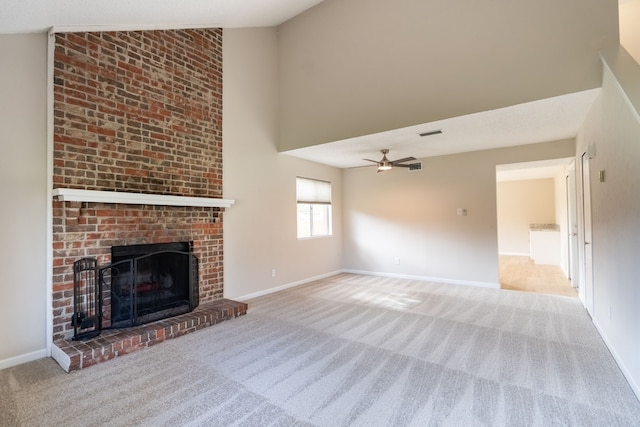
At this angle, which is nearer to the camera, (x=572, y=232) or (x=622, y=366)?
(x=622, y=366)

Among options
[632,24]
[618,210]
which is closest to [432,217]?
[618,210]

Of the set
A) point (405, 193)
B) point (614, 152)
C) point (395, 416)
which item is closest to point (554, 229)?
point (405, 193)

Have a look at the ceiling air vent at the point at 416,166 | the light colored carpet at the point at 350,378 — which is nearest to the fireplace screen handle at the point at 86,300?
the light colored carpet at the point at 350,378

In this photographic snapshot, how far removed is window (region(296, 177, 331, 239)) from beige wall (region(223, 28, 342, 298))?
30 cm

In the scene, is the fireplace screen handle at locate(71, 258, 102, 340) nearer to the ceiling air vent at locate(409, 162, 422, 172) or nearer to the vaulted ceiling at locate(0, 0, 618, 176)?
the vaulted ceiling at locate(0, 0, 618, 176)

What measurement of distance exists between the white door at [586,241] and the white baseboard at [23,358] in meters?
6.20

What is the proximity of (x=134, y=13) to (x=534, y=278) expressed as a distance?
26.7 ft

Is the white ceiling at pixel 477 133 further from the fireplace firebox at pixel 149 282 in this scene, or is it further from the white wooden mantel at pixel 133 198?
the fireplace firebox at pixel 149 282

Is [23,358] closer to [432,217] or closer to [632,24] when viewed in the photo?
[432,217]

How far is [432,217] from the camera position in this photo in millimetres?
6234

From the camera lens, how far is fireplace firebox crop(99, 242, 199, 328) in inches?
133

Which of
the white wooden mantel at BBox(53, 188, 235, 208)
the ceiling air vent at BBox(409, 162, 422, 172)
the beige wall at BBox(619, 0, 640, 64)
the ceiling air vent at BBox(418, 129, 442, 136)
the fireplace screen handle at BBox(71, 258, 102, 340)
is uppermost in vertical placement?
the beige wall at BBox(619, 0, 640, 64)

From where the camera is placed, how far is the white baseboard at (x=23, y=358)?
2758 millimetres

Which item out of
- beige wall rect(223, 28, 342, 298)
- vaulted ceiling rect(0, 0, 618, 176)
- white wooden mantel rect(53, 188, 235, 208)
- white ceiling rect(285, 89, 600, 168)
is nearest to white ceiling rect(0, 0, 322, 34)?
vaulted ceiling rect(0, 0, 618, 176)
